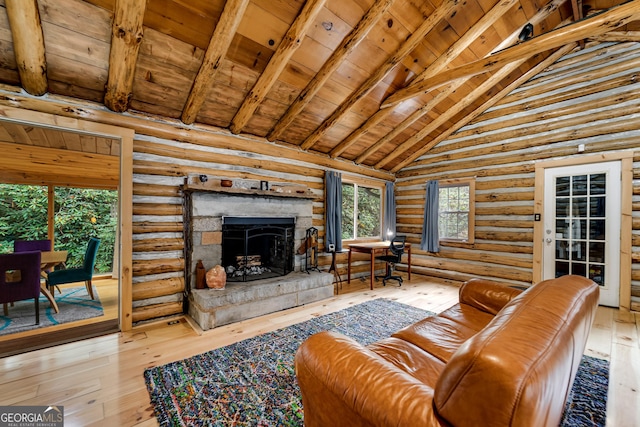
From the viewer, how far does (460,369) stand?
0.79 meters

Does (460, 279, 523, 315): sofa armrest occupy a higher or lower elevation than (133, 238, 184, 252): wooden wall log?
lower

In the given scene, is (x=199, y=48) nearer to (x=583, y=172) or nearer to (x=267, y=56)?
(x=267, y=56)

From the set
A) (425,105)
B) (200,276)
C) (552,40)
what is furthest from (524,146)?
(200,276)

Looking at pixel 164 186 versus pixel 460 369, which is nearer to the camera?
pixel 460 369

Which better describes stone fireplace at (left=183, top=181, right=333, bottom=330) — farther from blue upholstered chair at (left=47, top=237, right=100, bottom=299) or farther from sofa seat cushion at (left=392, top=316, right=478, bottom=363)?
sofa seat cushion at (left=392, top=316, right=478, bottom=363)

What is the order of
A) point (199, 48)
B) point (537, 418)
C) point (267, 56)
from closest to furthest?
point (537, 418)
point (199, 48)
point (267, 56)

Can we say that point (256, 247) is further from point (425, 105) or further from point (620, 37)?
point (620, 37)

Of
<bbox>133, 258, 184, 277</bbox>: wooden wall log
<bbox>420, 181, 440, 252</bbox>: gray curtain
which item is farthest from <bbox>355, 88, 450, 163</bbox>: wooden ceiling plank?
<bbox>133, 258, 184, 277</bbox>: wooden wall log

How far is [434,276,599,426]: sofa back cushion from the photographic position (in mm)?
688

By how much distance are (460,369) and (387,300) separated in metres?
3.49

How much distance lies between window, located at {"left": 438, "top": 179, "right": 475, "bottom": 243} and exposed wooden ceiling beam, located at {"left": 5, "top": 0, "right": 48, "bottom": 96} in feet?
19.5

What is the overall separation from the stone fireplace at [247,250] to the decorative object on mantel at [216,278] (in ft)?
0.24

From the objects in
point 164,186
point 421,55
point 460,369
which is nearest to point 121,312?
point 164,186

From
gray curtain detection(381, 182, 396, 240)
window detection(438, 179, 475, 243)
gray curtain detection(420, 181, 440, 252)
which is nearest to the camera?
window detection(438, 179, 475, 243)
